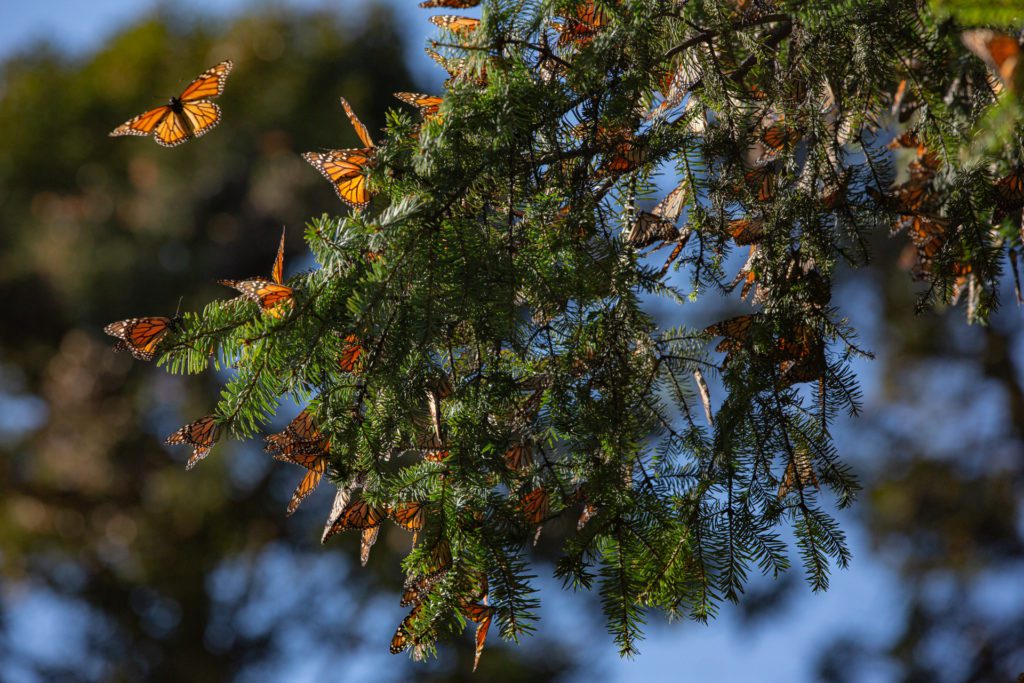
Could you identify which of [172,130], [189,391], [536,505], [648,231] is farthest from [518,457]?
[189,391]

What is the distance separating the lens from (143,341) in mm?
985

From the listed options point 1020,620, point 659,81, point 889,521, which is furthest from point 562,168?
point 889,521

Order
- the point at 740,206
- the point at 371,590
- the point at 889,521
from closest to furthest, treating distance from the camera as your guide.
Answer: the point at 740,206
the point at 889,521
the point at 371,590

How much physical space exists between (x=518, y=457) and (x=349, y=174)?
0.45 meters

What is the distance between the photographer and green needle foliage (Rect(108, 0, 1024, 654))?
103cm

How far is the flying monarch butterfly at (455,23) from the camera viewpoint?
4.02 ft

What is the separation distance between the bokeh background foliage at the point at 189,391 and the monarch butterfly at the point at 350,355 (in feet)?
17.4

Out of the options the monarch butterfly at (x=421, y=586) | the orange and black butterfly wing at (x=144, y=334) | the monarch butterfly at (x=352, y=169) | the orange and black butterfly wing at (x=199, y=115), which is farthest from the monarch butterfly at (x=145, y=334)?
the orange and black butterfly wing at (x=199, y=115)

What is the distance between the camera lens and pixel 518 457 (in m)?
Result: 1.15

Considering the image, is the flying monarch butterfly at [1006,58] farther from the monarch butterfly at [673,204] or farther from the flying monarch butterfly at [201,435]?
the flying monarch butterfly at [201,435]

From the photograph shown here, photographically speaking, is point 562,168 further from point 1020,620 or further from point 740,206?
point 1020,620

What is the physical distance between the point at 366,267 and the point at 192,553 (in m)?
7.49

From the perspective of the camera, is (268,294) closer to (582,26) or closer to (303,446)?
(303,446)

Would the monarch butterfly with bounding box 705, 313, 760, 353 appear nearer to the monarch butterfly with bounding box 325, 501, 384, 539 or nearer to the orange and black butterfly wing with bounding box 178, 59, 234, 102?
the monarch butterfly with bounding box 325, 501, 384, 539
